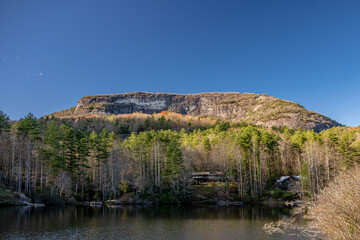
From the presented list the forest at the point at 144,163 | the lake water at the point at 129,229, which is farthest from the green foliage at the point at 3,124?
the lake water at the point at 129,229

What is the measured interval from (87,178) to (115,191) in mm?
9681

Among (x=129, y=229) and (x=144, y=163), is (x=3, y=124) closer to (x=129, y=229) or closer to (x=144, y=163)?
(x=144, y=163)

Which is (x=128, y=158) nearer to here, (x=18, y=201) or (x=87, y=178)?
(x=87, y=178)

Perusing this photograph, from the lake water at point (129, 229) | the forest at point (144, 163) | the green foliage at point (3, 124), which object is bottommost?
the lake water at point (129, 229)

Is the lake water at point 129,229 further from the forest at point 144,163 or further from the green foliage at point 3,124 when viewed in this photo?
the green foliage at point 3,124

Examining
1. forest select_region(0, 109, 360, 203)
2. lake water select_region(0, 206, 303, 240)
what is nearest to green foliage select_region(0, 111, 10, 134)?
forest select_region(0, 109, 360, 203)

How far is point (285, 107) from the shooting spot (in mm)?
165875

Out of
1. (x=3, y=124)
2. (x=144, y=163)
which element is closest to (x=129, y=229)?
(x=144, y=163)

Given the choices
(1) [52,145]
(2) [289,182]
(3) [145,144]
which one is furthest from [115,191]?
(2) [289,182]

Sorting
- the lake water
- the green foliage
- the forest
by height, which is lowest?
the lake water

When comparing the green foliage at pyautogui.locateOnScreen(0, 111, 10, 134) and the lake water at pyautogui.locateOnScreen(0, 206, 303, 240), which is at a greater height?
the green foliage at pyautogui.locateOnScreen(0, 111, 10, 134)

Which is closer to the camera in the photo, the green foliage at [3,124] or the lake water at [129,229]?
the lake water at [129,229]

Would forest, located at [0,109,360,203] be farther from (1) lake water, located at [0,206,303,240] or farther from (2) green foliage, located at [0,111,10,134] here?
(1) lake water, located at [0,206,303,240]

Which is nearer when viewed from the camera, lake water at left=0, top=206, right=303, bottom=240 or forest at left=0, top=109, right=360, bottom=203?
lake water at left=0, top=206, right=303, bottom=240
